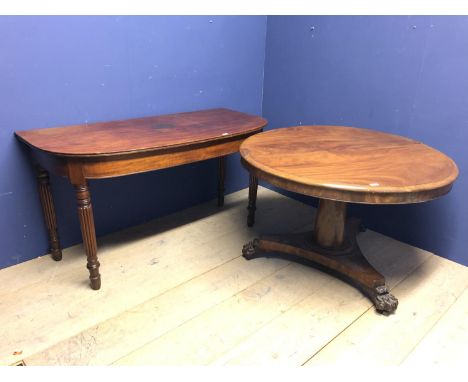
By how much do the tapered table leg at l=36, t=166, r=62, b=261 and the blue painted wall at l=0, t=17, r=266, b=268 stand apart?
0.08 m

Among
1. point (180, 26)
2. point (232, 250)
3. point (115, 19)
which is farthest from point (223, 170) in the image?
point (115, 19)

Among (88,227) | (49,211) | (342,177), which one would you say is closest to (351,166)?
(342,177)

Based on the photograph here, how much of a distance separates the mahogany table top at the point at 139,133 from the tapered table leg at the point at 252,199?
36cm

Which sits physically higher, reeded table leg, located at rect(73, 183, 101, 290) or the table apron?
the table apron

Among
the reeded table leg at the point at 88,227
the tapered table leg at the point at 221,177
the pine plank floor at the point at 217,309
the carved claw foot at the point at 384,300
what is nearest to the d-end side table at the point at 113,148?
the reeded table leg at the point at 88,227

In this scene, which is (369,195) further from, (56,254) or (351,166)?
(56,254)

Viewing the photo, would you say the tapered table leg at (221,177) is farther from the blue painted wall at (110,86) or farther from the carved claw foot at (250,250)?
the carved claw foot at (250,250)

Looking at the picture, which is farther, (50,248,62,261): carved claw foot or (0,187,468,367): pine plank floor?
(50,248,62,261): carved claw foot

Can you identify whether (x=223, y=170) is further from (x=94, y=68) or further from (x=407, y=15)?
(x=407, y=15)

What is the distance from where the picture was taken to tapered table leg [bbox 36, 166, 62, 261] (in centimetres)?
174

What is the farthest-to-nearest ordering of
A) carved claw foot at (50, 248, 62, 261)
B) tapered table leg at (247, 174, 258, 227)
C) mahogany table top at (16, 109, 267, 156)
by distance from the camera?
tapered table leg at (247, 174, 258, 227)
carved claw foot at (50, 248, 62, 261)
mahogany table top at (16, 109, 267, 156)

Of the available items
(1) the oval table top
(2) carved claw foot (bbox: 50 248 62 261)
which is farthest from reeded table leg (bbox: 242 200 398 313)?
(2) carved claw foot (bbox: 50 248 62 261)

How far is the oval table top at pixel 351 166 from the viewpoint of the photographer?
1.25 meters

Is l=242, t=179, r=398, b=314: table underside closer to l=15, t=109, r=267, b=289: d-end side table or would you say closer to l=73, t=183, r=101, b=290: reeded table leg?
l=15, t=109, r=267, b=289: d-end side table
